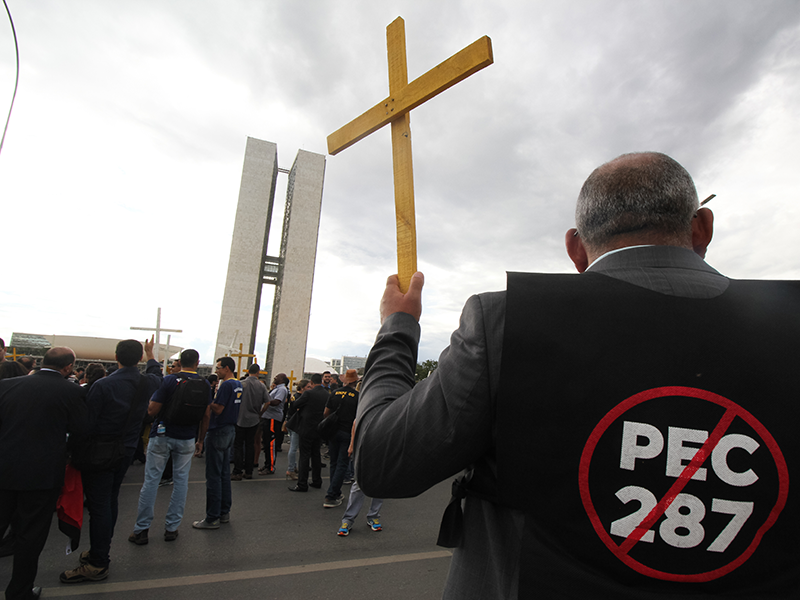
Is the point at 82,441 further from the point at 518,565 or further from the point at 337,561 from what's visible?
the point at 518,565

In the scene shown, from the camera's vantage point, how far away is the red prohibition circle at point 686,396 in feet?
2.13

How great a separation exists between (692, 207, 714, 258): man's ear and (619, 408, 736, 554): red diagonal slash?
449mm

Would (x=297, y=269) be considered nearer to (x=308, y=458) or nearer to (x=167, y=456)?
(x=308, y=458)

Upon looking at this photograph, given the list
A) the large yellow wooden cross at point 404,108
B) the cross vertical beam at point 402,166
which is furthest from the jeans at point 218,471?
the cross vertical beam at point 402,166

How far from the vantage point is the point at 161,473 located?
454cm

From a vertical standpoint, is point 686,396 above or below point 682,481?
above

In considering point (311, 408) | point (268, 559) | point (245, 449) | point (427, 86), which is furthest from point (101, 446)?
point (245, 449)

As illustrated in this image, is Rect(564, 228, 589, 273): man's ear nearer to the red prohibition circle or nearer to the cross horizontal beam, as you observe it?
the red prohibition circle

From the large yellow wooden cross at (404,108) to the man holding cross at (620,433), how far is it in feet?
1.64

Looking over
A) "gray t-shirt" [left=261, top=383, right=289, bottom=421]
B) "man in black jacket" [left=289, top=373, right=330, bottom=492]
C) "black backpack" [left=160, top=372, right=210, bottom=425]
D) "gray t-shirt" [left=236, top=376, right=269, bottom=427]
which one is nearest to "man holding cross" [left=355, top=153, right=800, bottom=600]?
"black backpack" [left=160, top=372, right=210, bottom=425]

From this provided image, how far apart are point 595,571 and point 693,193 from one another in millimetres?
772

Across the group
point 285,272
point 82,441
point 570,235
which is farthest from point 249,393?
point 285,272

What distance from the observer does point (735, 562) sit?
647 millimetres

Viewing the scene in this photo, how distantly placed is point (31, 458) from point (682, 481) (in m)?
4.08
